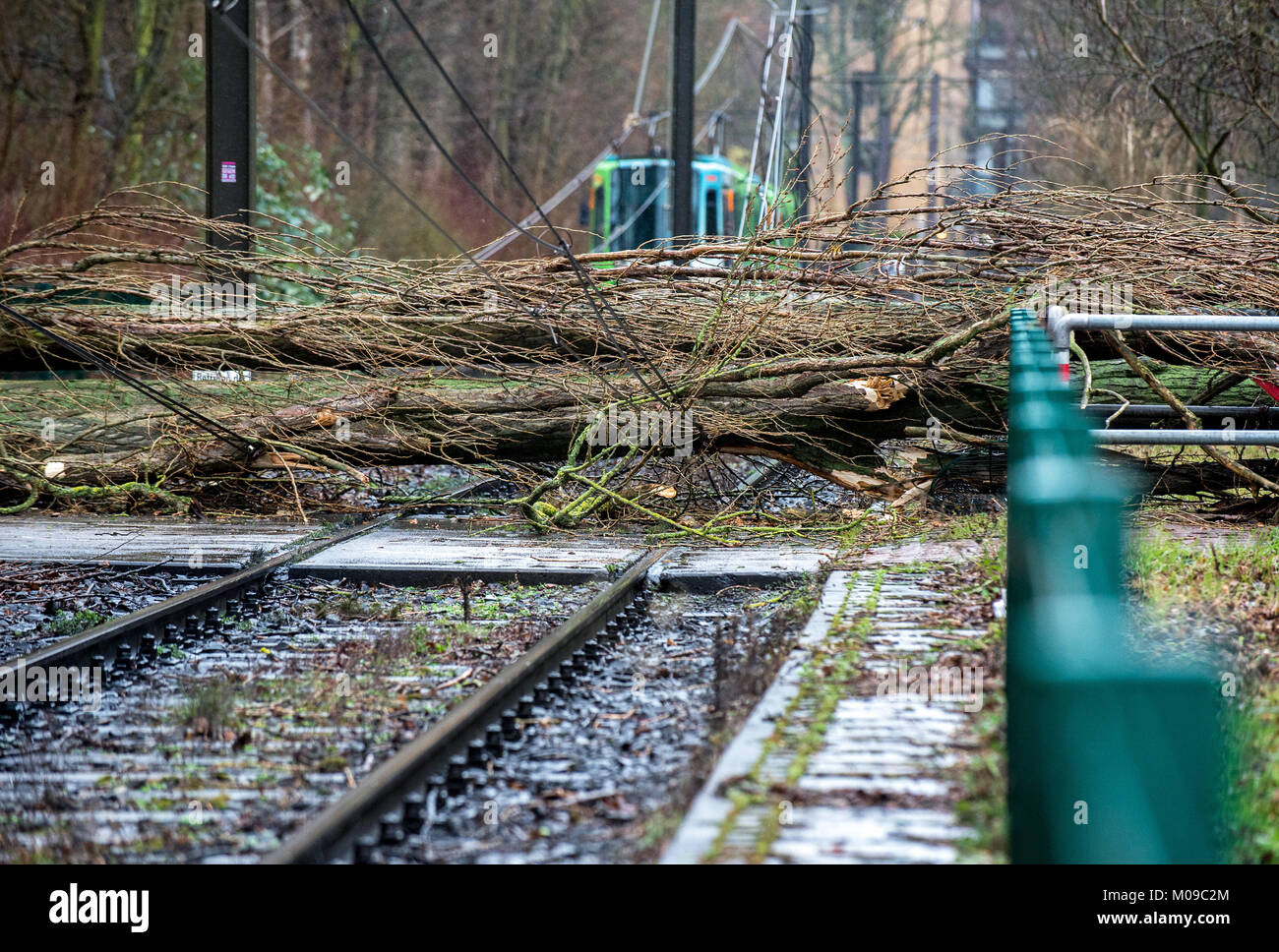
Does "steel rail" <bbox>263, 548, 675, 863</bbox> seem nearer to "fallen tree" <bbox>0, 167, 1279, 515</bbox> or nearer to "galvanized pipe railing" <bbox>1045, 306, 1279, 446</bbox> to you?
"galvanized pipe railing" <bbox>1045, 306, 1279, 446</bbox>

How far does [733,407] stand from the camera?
9367 mm

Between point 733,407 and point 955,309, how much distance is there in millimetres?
1639

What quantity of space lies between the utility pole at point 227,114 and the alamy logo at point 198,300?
83.7 inches

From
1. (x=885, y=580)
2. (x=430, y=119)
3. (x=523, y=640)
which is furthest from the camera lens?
(x=430, y=119)

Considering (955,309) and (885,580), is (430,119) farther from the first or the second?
(885,580)

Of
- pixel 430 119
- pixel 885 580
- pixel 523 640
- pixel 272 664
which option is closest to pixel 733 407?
pixel 885 580

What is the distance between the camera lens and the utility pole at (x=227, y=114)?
12.1 m

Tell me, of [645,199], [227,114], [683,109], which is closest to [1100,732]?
[227,114]

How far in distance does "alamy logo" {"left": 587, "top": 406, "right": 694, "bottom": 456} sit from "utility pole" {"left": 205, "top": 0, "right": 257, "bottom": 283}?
4436 mm
